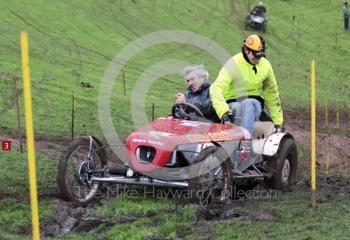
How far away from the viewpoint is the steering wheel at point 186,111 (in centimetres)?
1082

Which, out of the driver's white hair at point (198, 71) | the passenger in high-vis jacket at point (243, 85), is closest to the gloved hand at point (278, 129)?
the passenger in high-vis jacket at point (243, 85)

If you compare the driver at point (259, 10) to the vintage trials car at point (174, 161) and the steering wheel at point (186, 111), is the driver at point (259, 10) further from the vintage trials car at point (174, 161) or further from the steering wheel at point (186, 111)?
the vintage trials car at point (174, 161)

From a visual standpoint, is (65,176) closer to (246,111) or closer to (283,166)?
(246,111)

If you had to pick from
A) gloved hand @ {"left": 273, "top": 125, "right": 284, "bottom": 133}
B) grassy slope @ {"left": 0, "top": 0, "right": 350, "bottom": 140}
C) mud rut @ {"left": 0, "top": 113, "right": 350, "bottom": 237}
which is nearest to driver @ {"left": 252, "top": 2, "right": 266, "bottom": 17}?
grassy slope @ {"left": 0, "top": 0, "right": 350, "bottom": 140}

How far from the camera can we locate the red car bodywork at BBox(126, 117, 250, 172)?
971 cm

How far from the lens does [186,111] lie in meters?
11.0

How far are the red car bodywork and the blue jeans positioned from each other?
21cm

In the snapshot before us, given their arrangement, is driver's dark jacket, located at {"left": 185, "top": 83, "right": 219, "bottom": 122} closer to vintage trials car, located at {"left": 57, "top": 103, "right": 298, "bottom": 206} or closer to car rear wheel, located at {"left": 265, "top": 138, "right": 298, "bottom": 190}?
vintage trials car, located at {"left": 57, "top": 103, "right": 298, "bottom": 206}

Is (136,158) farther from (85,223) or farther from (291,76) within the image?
(291,76)

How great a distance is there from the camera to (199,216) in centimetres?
885

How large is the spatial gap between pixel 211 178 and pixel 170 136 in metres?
0.86

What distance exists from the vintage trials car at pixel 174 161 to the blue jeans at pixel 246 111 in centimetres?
21

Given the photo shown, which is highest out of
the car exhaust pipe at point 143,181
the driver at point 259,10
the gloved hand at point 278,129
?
the driver at point 259,10

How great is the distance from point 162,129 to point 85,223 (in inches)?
85.4
